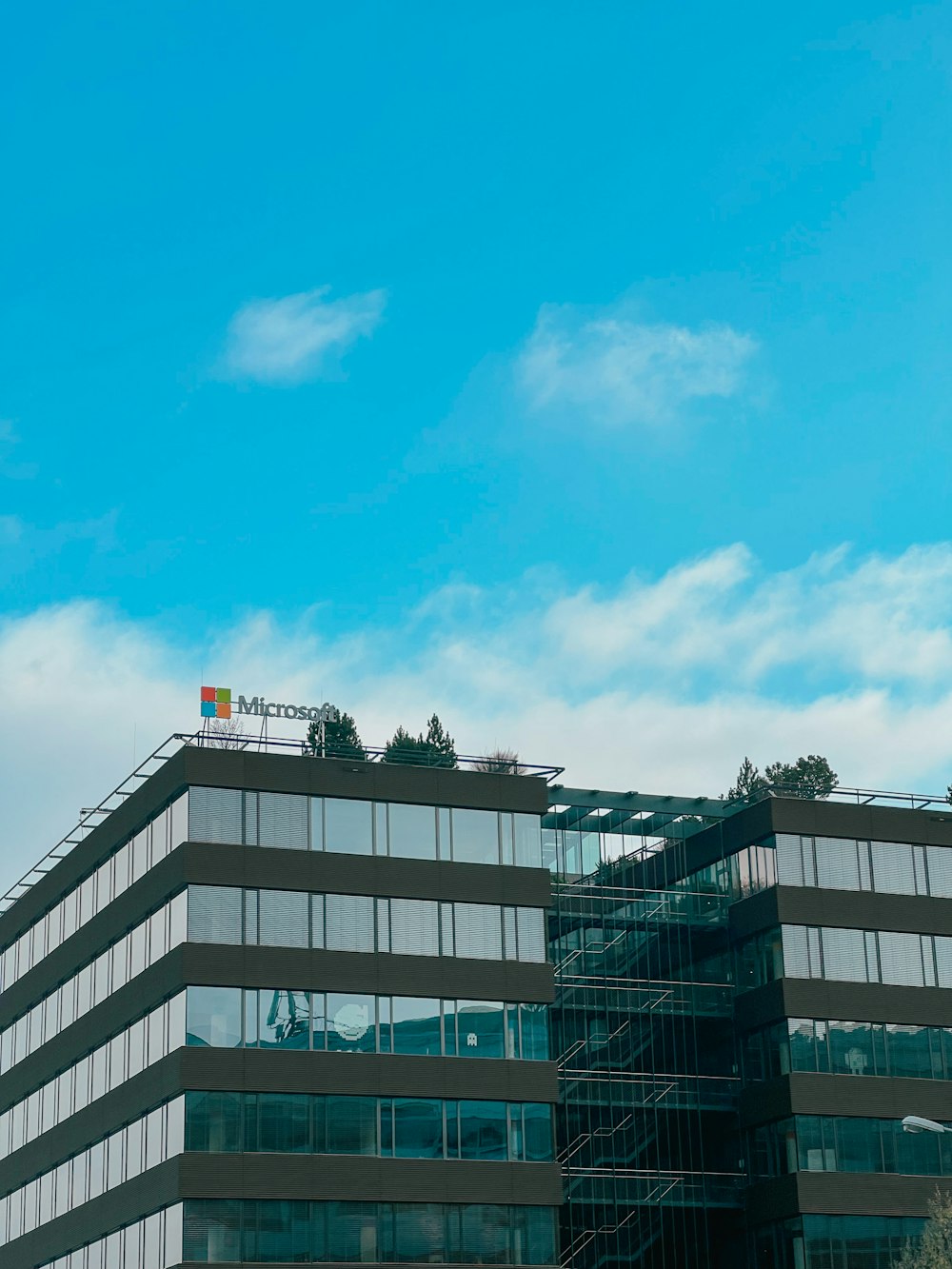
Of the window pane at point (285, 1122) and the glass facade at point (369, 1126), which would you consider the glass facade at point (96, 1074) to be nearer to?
the glass facade at point (369, 1126)

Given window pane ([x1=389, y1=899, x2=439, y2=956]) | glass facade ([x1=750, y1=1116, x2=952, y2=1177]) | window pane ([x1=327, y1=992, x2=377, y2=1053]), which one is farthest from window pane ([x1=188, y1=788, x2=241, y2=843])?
glass facade ([x1=750, y1=1116, x2=952, y2=1177])

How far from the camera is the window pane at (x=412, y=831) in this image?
72.0 m

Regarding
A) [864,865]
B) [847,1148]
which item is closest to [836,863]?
[864,865]

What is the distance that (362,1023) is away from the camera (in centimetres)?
6925

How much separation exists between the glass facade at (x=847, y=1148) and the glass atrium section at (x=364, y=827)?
13.7 m

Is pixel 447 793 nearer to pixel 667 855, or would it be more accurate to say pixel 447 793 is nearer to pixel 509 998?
pixel 509 998

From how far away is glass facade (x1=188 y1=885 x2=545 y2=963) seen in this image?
68938 mm

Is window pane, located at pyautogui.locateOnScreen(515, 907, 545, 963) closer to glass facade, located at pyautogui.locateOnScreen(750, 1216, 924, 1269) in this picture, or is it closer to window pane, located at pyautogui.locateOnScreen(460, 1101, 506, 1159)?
window pane, located at pyautogui.locateOnScreen(460, 1101, 506, 1159)

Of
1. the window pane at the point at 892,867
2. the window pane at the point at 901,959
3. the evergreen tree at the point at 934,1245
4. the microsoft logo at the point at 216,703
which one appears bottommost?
the evergreen tree at the point at 934,1245

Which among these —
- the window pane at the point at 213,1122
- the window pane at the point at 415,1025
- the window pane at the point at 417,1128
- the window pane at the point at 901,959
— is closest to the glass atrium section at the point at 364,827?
the window pane at the point at 415,1025

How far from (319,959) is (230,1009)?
353 centimetres

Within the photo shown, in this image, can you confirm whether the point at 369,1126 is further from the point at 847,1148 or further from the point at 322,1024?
the point at 847,1148

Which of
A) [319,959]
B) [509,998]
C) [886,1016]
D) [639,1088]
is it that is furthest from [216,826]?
[886,1016]

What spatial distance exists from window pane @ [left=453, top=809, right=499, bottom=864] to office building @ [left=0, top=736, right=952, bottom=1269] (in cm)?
12
